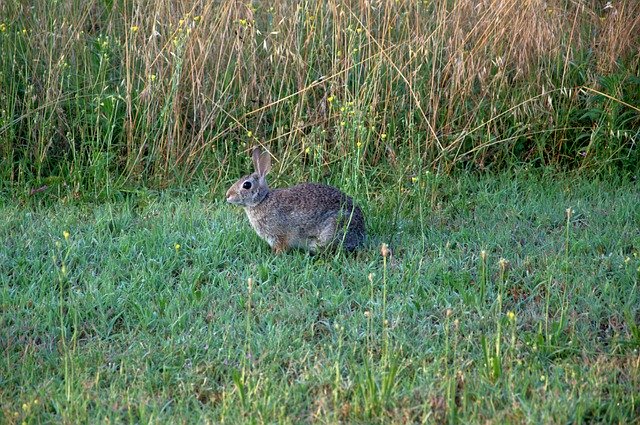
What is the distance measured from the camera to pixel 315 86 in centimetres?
717

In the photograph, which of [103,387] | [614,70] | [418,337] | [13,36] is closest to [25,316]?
[103,387]

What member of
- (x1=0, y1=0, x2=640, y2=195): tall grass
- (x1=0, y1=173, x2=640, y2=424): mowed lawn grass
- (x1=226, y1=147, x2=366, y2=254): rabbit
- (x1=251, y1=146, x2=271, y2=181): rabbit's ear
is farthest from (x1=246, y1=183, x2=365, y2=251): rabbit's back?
(x1=0, y1=0, x2=640, y2=195): tall grass

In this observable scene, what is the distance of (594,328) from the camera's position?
445 cm

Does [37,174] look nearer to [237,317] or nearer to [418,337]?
[237,317]

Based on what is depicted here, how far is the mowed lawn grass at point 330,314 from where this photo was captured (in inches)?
149

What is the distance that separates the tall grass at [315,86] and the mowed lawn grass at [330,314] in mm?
577

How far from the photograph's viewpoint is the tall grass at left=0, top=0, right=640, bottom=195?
682 centimetres

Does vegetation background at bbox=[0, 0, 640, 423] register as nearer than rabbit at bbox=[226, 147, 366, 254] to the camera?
Yes

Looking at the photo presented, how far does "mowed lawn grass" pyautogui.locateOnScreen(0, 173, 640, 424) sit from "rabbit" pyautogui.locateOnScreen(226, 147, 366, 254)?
0.10 m

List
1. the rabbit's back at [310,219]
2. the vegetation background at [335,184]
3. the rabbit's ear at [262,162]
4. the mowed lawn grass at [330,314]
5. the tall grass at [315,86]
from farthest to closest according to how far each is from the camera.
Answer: the tall grass at [315,86], the rabbit's ear at [262,162], the rabbit's back at [310,219], the vegetation background at [335,184], the mowed lawn grass at [330,314]

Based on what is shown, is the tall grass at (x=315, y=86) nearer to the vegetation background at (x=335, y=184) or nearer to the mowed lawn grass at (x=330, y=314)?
the vegetation background at (x=335, y=184)

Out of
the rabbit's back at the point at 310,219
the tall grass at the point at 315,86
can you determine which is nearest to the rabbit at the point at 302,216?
the rabbit's back at the point at 310,219

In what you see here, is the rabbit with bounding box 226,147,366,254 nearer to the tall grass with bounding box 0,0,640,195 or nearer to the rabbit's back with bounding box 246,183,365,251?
the rabbit's back with bounding box 246,183,365,251

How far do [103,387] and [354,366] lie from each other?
3.61 ft
